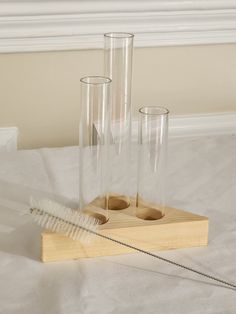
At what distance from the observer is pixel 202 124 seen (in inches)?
66.6

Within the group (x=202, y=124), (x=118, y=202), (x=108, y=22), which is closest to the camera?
(x=118, y=202)

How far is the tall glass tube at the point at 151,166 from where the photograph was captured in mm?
989

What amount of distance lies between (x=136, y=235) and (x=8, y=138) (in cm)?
68

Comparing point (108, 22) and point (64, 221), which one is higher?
point (108, 22)

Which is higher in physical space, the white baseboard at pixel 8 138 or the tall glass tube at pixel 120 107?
the tall glass tube at pixel 120 107

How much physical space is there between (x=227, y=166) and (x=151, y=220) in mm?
372

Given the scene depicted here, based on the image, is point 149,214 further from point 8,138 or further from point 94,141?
point 8,138

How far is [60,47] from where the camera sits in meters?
1.54

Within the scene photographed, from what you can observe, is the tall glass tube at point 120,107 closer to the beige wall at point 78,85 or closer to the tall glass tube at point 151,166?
the tall glass tube at point 151,166

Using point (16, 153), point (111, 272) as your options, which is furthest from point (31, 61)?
point (111, 272)

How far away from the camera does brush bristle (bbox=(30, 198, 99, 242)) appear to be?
0.93 meters

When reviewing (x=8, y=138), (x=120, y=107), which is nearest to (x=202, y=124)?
(x=8, y=138)

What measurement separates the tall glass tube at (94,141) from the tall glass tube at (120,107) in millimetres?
41

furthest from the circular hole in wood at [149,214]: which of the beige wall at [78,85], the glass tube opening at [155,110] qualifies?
the beige wall at [78,85]
